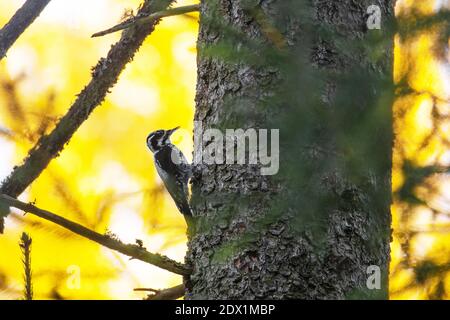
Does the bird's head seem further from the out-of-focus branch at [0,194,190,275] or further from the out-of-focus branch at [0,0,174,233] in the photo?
the out-of-focus branch at [0,194,190,275]

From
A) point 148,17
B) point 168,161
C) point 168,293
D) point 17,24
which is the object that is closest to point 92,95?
point 17,24

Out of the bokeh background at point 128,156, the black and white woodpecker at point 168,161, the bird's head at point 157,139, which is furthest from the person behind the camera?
the bird's head at point 157,139

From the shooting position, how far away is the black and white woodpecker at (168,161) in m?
3.97

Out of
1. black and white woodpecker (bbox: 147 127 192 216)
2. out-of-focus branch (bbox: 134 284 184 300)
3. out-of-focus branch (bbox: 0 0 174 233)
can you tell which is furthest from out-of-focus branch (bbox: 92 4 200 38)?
black and white woodpecker (bbox: 147 127 192 216)

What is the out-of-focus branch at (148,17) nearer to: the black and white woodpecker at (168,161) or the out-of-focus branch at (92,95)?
the out-of-focus branch at (92,95)

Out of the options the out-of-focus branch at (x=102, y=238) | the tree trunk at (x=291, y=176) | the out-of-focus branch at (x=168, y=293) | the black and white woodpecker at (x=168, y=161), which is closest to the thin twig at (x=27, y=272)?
the out-of-focus branch at (x=102, y=238)

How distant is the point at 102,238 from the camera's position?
2.48m

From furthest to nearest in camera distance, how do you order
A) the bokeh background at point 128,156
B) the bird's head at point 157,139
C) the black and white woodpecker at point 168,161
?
the bird's head at point 157,139 → the black and white woodpecker at point 168,161 → the bokeh background at point 128,156

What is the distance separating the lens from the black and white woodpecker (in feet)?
13.0

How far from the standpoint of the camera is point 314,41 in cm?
269

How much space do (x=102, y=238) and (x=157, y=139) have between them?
6.76 feet

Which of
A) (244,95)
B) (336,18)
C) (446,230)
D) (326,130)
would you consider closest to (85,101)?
(244,95)

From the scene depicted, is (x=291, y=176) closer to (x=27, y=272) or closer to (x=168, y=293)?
(x=168, y=293)

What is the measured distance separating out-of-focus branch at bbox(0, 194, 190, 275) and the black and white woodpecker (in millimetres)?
1274
